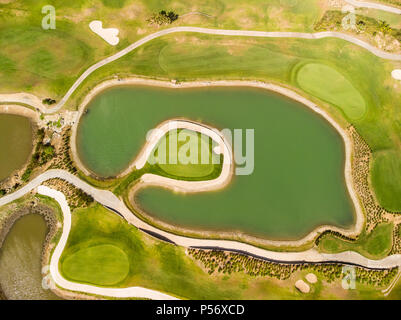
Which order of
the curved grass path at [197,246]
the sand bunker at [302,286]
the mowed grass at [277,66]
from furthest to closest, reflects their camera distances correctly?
the mowed grass at [277,66]
the curved grass path at [197,246]
the sand bunker at [302,286]

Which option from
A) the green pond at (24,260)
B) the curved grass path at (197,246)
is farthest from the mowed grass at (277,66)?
the green pond at (24,260)

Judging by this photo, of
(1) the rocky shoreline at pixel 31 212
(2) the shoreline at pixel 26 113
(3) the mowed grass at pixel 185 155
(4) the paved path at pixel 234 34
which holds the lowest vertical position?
(1) the rocky shoreline at pixel 31 212

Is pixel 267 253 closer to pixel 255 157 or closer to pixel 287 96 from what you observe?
pixel 255 157

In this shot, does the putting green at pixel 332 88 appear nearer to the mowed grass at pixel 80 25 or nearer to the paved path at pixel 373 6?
the mowed grass at pixel 80 25

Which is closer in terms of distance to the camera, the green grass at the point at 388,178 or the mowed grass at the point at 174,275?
the mowed grass at the point at 174,275

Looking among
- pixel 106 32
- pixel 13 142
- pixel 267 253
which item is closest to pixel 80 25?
pixel 106 32

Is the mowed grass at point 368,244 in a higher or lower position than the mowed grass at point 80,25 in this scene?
lower
